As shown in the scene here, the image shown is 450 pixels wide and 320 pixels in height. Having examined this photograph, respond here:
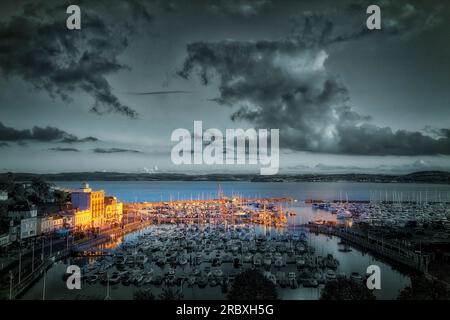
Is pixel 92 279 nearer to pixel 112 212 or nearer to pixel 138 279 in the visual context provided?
pixel 138 279

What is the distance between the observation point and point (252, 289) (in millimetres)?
4914

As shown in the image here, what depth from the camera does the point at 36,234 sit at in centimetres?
1094

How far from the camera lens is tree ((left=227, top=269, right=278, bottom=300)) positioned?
481 cm

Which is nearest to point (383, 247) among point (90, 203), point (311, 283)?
point (311, 283)

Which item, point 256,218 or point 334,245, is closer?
point 334,245

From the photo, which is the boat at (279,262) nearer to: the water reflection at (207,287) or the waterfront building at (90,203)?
the water reflection at (207,287)

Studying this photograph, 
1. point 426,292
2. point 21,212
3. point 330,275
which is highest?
point 21,212

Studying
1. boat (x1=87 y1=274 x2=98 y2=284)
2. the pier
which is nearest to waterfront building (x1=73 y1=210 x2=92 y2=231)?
boat (x1=87 y1=274 x2=98 y2=284)

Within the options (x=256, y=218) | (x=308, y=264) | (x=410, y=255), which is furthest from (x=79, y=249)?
(x=256, y=218)

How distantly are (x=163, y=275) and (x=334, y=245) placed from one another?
18.6 feet
